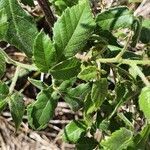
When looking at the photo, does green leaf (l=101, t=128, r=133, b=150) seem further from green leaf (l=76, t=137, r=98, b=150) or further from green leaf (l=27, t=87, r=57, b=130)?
green leaf (l=76, t=137, r=98, b=150)

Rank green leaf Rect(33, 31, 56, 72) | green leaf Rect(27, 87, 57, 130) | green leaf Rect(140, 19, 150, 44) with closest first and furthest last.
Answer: green leaf Rect(33, 31, 56, 72) → green leaf Rect(27, 87, 57, 130) → green leaf Rect(140, 19, 150, 44)

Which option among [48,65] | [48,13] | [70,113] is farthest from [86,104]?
[70,113]

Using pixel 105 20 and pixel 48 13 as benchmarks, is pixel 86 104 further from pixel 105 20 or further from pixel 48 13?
pixel 48 13

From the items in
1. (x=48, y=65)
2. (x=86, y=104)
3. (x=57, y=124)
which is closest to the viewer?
(x=48, y=65)

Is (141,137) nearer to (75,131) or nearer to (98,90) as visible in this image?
(98,90)

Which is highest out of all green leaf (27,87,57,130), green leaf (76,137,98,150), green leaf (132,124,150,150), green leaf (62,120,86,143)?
green leaf (27,87,57,130)

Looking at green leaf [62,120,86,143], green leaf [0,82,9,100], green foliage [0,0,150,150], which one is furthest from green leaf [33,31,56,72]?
green leaf [62,120,86,143]

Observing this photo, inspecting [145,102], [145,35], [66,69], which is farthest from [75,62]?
[145,35]
